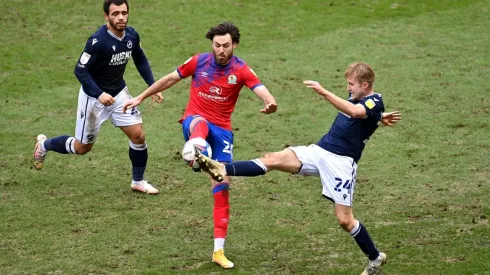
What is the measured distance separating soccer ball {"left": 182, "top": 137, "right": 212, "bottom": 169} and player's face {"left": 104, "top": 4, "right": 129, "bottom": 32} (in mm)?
2601

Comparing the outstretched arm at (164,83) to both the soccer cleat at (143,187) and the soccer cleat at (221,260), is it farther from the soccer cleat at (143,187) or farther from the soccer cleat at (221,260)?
the soccer cleat at (143,187)

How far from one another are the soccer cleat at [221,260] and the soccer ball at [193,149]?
1018mm

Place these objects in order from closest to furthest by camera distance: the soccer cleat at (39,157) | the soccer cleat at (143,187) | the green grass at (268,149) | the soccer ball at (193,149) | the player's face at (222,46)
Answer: the soccer ball at (193,149) < the player's face at (222,46) < the green grass at (268,149) < the soccer cleat at (143,187) < the soccer cleat at (39,157)

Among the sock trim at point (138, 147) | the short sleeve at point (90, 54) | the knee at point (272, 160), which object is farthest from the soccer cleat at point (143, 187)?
the knee at point (272, 160)

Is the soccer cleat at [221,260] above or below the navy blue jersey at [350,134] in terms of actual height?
below

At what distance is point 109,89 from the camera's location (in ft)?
38.8

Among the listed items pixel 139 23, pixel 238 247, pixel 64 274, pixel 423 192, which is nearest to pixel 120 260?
pixel 64 274

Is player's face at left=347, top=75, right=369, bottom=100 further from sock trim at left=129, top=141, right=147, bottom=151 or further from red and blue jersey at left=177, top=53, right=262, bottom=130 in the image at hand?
sock trim at left=129, top=141, right=147, bottom=151

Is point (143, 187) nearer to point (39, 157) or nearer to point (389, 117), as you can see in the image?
point (39, 157)

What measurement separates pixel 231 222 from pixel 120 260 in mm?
1769

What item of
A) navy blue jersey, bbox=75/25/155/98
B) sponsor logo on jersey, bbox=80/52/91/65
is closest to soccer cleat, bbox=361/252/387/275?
navy blue jersey, bbox=75/25/155/98

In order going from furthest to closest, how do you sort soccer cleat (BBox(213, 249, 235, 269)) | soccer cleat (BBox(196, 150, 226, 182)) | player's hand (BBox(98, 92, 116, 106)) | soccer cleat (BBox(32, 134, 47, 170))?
soccer cleat (BBox(32, 134, 47, 170))
player's hand (BBox(98, 92, 116, 106))
soccer cleat (BBox(213, 249, 235, 269))
soccer cleat (BBox(196, 150, 226, 182))

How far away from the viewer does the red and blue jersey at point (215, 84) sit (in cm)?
998

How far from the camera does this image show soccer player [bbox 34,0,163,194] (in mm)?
11414
